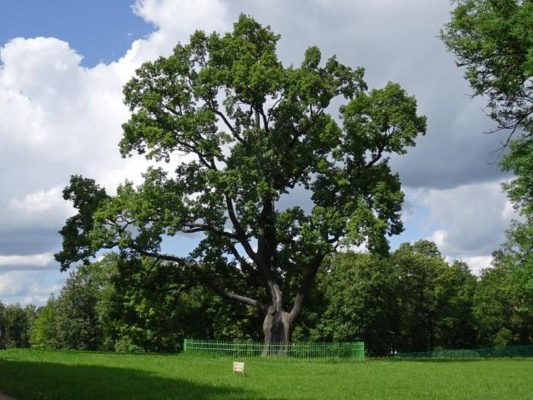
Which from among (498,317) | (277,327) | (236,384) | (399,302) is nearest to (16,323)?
(399,302)

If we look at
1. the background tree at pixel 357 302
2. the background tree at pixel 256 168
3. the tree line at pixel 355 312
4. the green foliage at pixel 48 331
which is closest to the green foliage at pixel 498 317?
the tree line at pixel 355 312

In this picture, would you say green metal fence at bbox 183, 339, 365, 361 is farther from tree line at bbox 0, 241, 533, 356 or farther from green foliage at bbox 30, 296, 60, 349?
green foliage at bbox 30, 296, 60, 349

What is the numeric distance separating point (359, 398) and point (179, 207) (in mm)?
22408

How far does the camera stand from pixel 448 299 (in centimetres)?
7175

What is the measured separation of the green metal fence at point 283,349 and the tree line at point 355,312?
8205 millimetres

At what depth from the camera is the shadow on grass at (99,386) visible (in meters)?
13.0

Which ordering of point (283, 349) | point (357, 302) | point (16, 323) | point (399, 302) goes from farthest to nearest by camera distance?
point (16, 323) → point (399, 302) → point (357, 302) → point (283, 349)

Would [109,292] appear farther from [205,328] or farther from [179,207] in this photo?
[179,207]

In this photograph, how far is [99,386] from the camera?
14.6m

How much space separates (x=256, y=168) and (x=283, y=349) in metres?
9.58

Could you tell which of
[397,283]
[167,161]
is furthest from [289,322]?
[397,283]

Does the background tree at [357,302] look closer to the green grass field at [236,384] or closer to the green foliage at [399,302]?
the green foliage at [399,302]

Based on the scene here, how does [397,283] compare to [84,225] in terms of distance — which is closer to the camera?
[84,225]

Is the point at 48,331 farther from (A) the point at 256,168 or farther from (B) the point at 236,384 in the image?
(B) the point at 236,384
